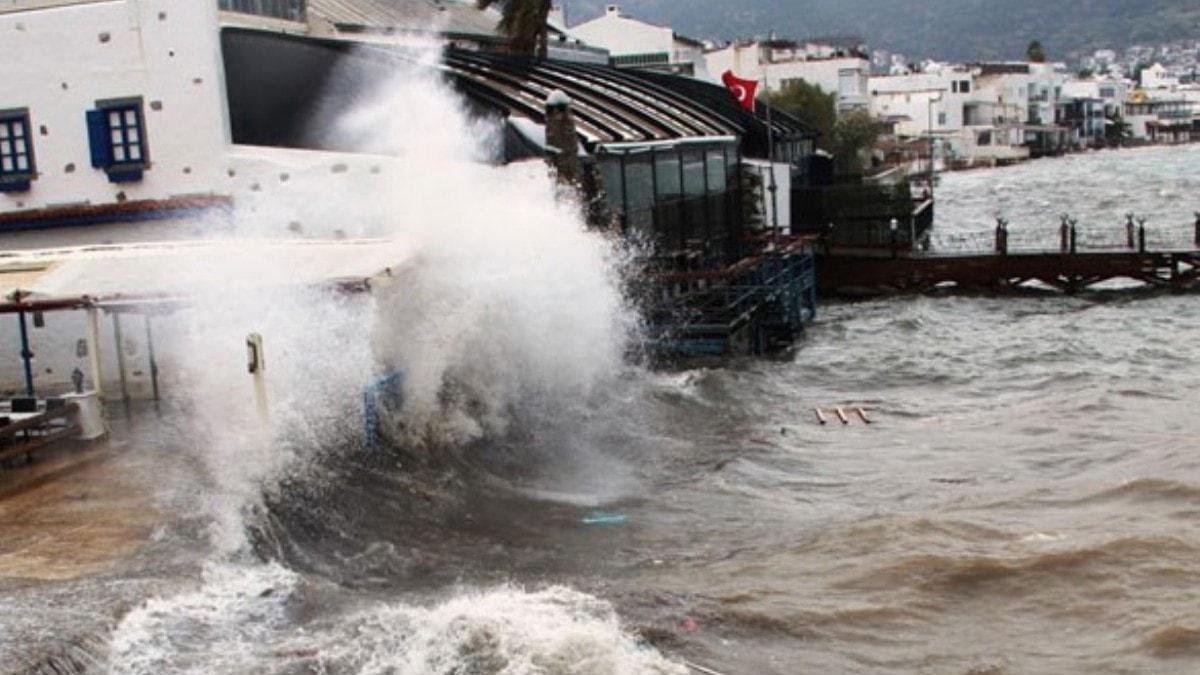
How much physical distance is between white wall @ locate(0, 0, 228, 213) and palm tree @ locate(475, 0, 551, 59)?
18847mm

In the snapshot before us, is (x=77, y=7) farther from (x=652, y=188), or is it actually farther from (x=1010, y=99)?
(x=1010, y=99)

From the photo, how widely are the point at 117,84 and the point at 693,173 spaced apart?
12548mm

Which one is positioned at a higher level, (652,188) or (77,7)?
(77,7)

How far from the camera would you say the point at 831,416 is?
20703mm

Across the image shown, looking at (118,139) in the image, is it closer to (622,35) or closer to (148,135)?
(148,135)

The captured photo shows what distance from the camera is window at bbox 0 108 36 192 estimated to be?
22547 millimetres

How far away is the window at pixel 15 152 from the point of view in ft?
74.0

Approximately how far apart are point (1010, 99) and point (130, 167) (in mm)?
134486

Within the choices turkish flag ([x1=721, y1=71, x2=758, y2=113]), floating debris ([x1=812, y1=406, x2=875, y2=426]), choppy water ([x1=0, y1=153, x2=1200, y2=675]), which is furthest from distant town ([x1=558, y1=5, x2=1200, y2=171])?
choppy water ([x1=0, y1=153, x2=1200, y2=675])

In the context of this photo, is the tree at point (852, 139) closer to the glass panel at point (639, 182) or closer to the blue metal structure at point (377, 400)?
the glass panel at point (639, 182)

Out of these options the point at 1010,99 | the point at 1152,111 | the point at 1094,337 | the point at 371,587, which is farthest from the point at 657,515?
the point at 1152,111

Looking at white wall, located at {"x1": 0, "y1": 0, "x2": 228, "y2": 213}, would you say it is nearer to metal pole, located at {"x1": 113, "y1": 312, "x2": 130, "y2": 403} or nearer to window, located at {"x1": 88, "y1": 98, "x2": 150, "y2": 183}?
window, located at {"x1": 88, "y1": 98, "x2": 150, "y2": 183}

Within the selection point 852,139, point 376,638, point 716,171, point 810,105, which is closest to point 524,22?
point 716,171

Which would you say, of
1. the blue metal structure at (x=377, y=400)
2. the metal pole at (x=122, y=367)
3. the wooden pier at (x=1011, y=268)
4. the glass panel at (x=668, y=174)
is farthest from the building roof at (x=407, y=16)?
the blue metal structure at (x=377, y=400)
